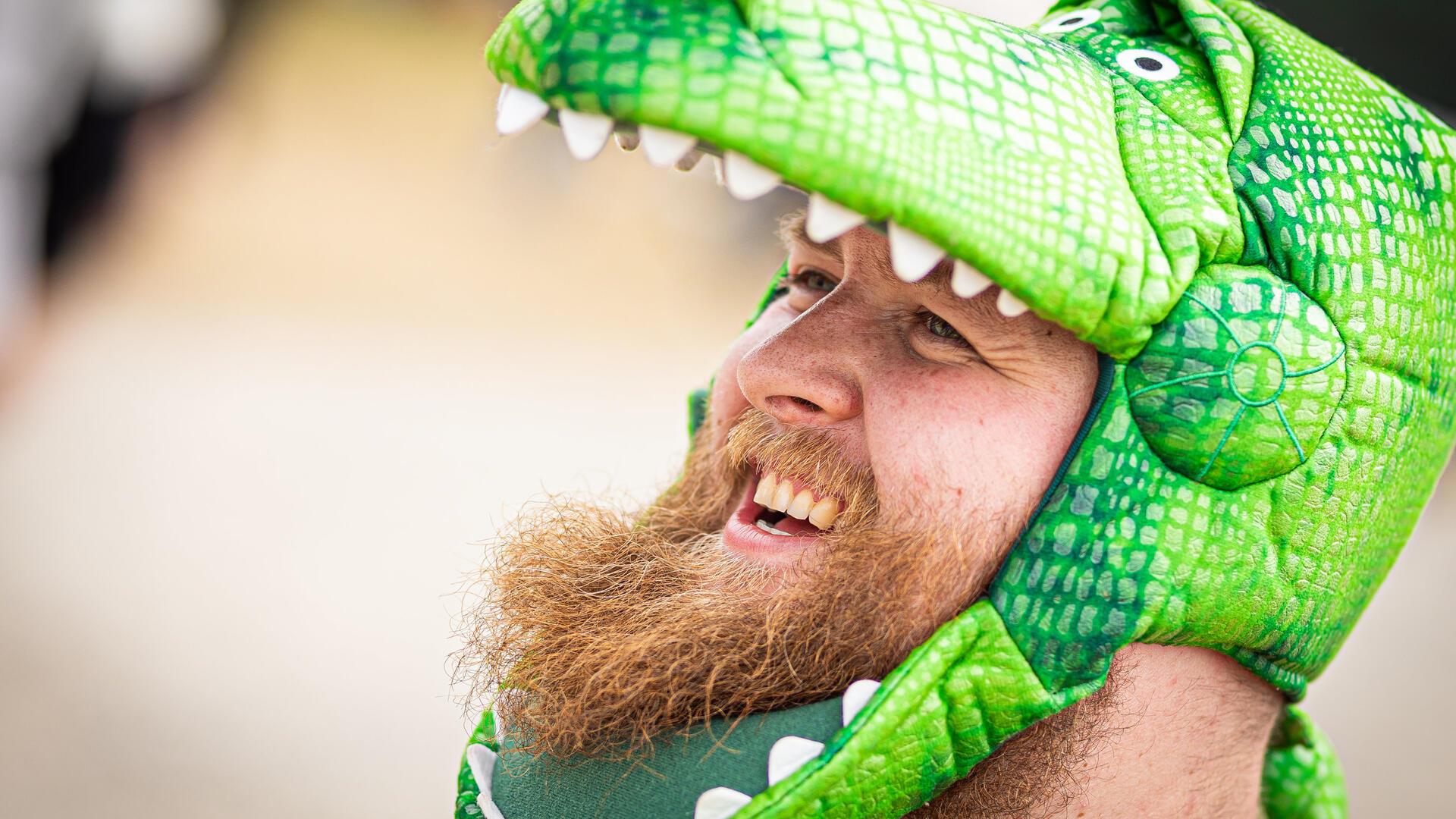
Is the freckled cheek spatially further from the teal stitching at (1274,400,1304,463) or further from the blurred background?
the blurred background

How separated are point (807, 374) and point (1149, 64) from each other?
377mm

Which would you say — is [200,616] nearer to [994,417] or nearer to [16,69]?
[994,417]

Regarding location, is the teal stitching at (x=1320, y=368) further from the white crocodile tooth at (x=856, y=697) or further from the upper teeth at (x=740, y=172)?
the white crocodile tooth at (x=856, y=697)

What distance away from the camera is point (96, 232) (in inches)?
251

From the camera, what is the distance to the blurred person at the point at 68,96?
231 inches

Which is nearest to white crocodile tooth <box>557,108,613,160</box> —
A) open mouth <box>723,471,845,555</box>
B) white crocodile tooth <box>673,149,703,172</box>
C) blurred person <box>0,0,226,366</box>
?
white crocodile tooth <box>673,149,703,172</box>

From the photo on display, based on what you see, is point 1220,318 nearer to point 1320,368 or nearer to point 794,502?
point 1320,368

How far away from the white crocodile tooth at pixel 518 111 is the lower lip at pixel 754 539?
43 centimetres

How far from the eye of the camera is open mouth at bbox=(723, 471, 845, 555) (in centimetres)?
99

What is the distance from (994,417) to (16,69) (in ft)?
21.2

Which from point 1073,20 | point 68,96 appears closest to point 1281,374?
point 1073,20

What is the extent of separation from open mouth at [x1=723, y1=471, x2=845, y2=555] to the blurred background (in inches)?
71.1

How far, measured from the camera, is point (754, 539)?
40.7 inches

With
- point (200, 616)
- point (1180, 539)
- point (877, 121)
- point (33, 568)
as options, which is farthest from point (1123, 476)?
point (33, 568)
